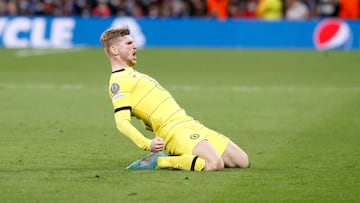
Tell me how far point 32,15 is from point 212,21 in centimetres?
589

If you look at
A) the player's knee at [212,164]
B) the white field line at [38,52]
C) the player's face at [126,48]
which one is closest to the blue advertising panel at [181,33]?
the white field line at [38,52]

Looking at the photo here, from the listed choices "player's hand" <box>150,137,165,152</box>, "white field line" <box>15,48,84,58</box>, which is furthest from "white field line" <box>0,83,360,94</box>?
"player's hand" <box>150,137,165,152</box>

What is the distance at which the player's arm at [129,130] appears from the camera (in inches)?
393

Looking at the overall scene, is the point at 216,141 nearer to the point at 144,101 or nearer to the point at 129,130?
the point at 144,101

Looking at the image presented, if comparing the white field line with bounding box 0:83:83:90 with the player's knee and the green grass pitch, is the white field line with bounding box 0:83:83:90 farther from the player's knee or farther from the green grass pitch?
the player's knee

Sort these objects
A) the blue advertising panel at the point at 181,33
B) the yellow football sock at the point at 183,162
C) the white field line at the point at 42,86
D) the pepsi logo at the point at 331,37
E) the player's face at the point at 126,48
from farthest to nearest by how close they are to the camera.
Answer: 1. the blue advertising panel at the point at 181,33
2. the pepsi logo at the point at 331,37
3. the white field line at the point at 42,86
4. the player's face at the point at 126,48
5. the yellow football sock at the point at 183,162

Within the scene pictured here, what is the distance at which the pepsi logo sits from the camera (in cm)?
3166

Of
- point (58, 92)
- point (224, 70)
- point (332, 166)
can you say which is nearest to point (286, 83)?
point (224, 70)

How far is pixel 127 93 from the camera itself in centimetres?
1037

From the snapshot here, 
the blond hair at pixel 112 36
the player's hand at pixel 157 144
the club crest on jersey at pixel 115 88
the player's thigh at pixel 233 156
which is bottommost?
the player's thigh at pixel 233 156

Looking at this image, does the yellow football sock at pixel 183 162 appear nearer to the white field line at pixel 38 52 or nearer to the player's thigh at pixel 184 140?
the player's thigh at pixel 184 140

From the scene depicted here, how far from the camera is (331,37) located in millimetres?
32156

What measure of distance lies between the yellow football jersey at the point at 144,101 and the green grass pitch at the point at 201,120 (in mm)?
500

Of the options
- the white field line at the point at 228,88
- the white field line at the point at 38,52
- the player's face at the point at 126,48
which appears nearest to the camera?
the player's face at the point at 126,48
